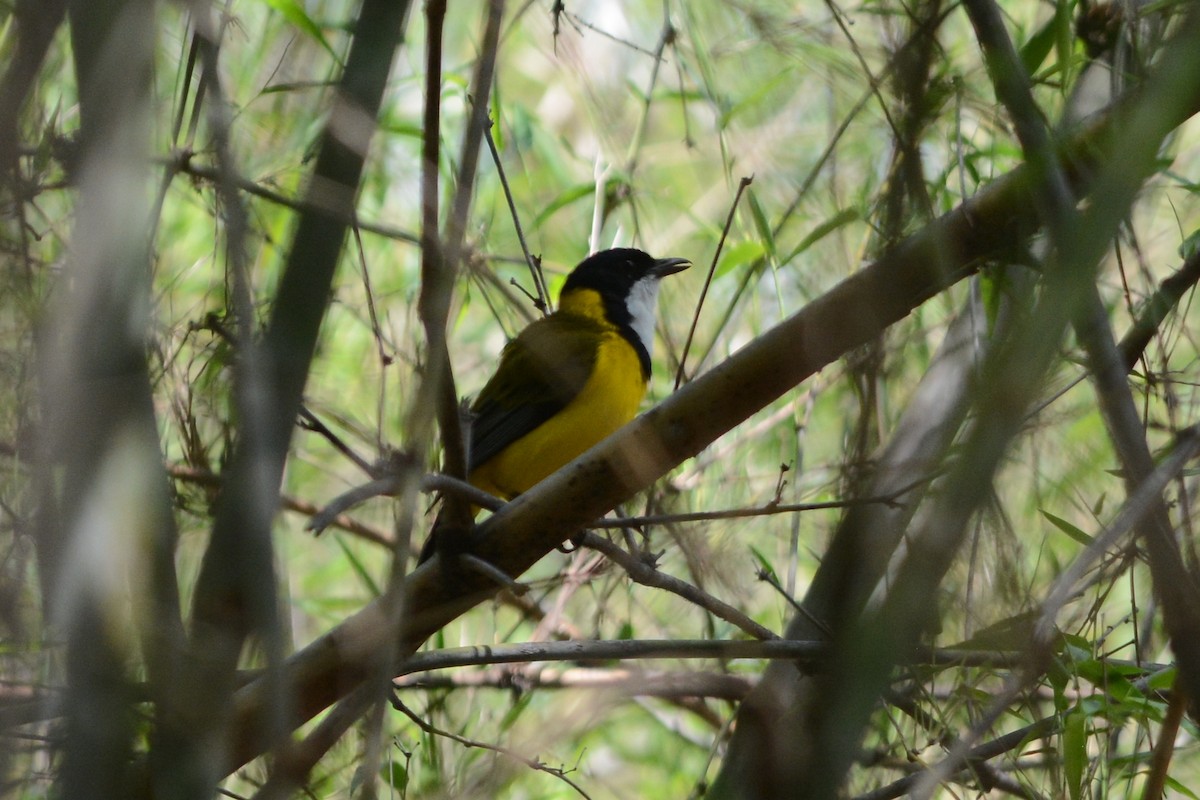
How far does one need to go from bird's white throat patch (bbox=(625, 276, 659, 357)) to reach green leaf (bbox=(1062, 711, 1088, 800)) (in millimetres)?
3058

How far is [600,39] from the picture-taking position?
4594 mm

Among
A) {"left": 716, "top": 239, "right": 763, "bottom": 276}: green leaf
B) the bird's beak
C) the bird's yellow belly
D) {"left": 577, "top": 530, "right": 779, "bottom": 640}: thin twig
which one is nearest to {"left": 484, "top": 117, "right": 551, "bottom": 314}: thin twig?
{"left": 716, "top": 239, "right": 763, "bottom": 276}: green leaf

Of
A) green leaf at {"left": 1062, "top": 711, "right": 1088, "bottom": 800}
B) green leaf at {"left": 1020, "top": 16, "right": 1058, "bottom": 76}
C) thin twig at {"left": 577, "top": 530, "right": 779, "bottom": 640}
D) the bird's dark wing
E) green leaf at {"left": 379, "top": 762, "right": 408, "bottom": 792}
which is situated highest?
the bird's dark wing

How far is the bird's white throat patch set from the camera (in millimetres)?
→ 5098

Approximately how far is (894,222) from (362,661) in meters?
1.47

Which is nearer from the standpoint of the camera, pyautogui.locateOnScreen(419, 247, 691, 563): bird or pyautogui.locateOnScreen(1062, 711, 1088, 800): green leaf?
pyautogui.locateOnScreen(1062, 711, 1088, 800): green leaf

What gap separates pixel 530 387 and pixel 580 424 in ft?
0.74

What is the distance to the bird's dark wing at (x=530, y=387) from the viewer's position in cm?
437

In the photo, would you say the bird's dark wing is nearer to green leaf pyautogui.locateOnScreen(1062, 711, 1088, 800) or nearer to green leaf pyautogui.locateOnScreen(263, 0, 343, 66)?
green leaf pyautogui.locateOnScreen(263, 0, 343, 66)

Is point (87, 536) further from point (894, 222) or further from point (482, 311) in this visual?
point (482, 311)

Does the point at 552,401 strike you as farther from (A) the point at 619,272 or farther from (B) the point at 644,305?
(B) the point at 644,305

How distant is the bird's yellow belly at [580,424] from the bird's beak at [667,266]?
709mm

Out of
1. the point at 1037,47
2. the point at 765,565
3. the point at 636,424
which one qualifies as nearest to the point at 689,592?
the point at 636,424

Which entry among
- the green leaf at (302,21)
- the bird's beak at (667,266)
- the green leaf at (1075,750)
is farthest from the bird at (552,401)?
the green leaf at (1075,750)
